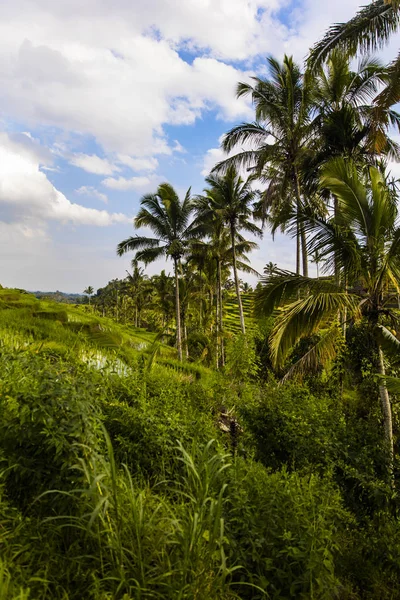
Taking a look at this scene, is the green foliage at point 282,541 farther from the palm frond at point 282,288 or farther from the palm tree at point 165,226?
the palm tree at point 165,226

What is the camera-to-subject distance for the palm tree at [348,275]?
6309mm

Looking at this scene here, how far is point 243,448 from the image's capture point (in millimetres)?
4867

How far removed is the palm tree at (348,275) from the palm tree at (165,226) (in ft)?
43.5

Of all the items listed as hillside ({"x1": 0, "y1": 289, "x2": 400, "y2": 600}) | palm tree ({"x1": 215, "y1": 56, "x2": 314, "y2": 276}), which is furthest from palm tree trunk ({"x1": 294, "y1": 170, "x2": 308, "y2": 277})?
hillside ({"x1": 0, "y1": 289, "x2": 400, "y2": 600})

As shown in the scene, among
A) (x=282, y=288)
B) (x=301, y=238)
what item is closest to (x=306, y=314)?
(x=282, y=288)

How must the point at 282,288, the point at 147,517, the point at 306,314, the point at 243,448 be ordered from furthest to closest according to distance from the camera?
the point at 282,288
the point at 306,314
the point at 243,448
the point at 147,517

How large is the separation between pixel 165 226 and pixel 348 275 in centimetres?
1458

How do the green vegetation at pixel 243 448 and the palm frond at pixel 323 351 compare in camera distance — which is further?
the palm frond at pixel 323 351

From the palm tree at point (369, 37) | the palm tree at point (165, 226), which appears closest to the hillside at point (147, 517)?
the palm tree at point (369, 37)

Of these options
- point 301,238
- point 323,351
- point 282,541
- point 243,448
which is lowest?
point 243,448

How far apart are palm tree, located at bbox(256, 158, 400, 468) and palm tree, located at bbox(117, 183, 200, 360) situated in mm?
13270

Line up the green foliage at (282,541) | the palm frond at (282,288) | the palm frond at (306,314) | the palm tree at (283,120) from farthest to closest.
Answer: the palm tree at (283,120) < the palm frond at (282,288) < the palm frond at (306,314) < the green foliage at (282,541)

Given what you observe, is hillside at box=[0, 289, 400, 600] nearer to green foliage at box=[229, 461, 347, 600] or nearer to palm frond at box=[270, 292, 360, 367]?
green foliage at box=[229, 461, 347, 600]

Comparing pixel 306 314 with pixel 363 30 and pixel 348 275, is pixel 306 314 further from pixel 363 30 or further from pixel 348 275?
pixel 363 30
